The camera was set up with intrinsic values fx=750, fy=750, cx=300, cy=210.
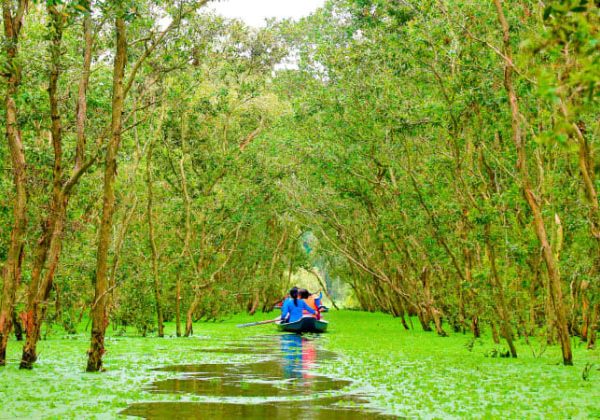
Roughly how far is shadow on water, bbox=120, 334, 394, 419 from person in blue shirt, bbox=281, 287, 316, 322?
13.9 m

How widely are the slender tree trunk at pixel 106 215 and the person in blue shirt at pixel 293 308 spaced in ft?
62.3

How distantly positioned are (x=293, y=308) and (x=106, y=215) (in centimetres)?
1988

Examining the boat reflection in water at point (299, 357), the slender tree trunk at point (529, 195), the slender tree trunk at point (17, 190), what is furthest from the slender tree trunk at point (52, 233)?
the slender tree trunk at point (529, 195)

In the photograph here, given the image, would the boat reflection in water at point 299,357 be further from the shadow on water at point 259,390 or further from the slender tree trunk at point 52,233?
the slender tree trunk at point 52,233

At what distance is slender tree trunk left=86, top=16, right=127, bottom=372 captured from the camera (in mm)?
→ 13992

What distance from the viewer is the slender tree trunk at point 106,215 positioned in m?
14.0

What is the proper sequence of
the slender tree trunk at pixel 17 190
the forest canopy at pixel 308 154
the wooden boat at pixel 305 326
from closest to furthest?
the slender tree trunk at pixel 17 190 → the forest canopy at pixel 308 154 → the wooden boat at pixel 305 326

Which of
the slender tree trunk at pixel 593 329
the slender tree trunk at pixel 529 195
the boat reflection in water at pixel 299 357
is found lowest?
the boat reflection in water at pixel 299 357

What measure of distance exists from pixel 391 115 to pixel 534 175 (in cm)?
441

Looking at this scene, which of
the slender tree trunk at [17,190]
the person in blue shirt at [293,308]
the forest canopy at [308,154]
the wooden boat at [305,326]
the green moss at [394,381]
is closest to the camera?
the green moss at [394,381]

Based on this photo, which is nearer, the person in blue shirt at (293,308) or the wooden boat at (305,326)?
the wooden boat at (305,326)

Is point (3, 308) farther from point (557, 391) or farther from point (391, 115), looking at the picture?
point (391, 115)

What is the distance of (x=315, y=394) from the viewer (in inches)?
451

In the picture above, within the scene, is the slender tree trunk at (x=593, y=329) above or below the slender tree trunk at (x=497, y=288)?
below
